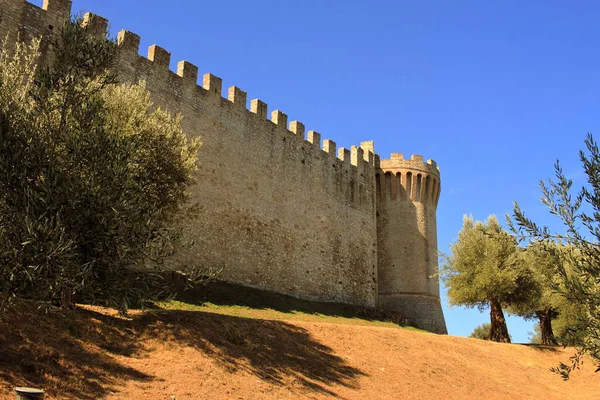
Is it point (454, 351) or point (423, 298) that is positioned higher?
point (423, 298)

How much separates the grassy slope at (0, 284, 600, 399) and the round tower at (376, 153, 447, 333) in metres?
9.87

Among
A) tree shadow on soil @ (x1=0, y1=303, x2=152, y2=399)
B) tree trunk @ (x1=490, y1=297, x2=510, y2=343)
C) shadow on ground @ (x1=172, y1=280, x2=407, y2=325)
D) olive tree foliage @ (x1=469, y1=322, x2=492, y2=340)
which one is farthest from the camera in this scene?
olive tree foliage @ (x1=469, y1=322, x2=492, y2=340)

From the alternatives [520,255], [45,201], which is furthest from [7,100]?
[520,255]

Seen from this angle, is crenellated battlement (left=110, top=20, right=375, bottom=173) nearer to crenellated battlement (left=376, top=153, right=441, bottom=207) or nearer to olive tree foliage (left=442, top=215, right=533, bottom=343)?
crenellated battlement (left=376, top=153, right=441, bottom=207)

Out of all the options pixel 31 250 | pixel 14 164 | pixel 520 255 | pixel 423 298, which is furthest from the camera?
pixel 423 298

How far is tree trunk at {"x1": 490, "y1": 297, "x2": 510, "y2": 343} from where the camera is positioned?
76.4 ft

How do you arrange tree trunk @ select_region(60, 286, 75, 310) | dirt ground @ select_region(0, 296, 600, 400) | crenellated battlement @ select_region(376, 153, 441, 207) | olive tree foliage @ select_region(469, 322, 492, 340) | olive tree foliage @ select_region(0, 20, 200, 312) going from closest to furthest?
olive tree foliage @ select_region(0, 20, 200, 312) < dirt ground @ select_region(0, 296, 600, 400) < tree trunk @ select_region(60, 286, 75, 310) < crenellated battlement @ select_region(376, 153, 441, 207) < olive tree foliage @ select_region(469, 322, 492, 340)

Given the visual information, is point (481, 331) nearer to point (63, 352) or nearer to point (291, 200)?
point (291, 200)

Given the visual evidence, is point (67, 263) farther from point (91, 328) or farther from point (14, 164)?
point (91, 328)

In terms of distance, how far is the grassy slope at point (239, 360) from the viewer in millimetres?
9367

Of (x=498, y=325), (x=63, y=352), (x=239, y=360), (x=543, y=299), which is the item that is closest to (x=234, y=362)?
(x=239, y=360)

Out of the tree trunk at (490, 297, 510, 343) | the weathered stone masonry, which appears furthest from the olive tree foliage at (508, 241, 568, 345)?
the weathered stone masonry

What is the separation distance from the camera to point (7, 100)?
9.72m

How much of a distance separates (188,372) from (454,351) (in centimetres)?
1071
